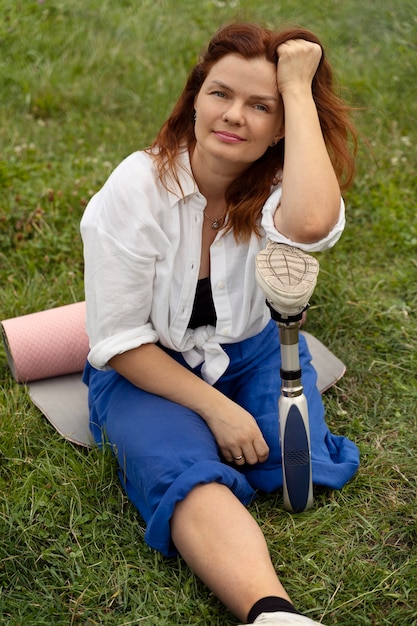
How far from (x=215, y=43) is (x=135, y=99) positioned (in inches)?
95.3

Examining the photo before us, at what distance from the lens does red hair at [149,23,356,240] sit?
7.84ft

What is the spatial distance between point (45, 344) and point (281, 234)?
1.00 meters

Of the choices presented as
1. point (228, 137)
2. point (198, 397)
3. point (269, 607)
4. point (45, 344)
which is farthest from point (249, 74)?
point (269, 607)

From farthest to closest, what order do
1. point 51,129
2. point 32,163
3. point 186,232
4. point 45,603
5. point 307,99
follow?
point 51,129 < point 32,163 < point 186,232 < point 307,99 < point 45,603

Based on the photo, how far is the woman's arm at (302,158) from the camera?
226 cm

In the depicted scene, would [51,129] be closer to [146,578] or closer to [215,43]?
[215,43]

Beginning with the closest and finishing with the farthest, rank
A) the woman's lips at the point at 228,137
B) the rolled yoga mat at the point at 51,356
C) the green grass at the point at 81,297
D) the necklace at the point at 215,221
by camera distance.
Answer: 1. the green grass at the point at 81,297
2. the woman's lips at the point at 228,137
3. the necklace at the point at 215,221
4. the rolled yoga mat at the point at 51,356

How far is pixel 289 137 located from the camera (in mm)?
2291

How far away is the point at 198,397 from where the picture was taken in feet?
7.84

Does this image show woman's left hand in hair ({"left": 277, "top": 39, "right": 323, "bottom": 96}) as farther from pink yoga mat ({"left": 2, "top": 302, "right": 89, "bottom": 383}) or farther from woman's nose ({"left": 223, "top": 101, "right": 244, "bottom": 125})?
pink yoga mat ({"left": 2, "top": 302, "right": 89, "bottom": 383})

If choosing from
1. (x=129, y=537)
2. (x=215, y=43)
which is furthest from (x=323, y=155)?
(x=129, y=537)

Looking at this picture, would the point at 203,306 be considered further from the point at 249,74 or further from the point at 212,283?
the point at 249,74

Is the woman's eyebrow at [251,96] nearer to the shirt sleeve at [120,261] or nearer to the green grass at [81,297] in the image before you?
the shirt sleeve at [120,261]

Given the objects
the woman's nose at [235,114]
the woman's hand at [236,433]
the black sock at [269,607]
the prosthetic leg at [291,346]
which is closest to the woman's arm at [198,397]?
the woman's hand at [236,433]
